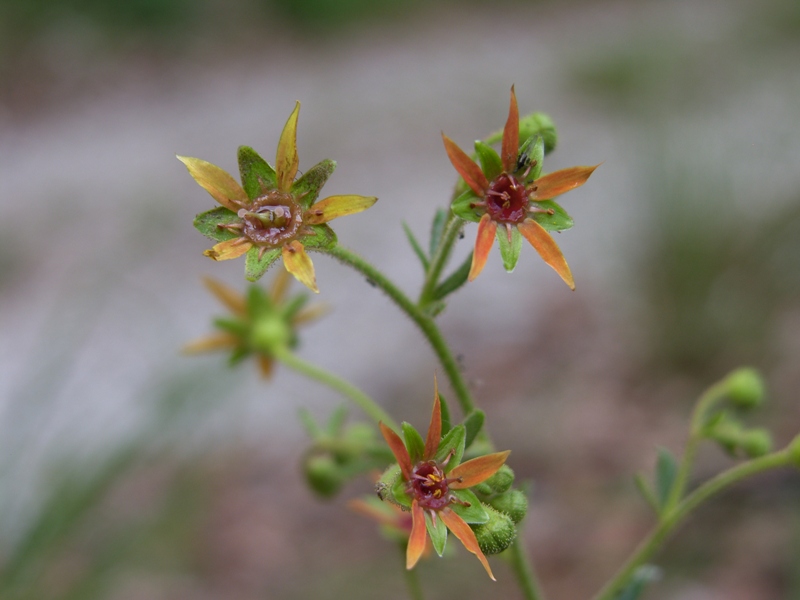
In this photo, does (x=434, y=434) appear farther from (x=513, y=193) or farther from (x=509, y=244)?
(x=513, y=193)

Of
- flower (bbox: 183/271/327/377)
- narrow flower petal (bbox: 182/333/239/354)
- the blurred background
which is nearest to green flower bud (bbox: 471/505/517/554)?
flower (bbox: 183/271/327/377)

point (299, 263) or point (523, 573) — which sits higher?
point (299, 263)

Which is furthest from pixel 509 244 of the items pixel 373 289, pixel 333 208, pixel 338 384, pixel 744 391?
pixel 373 289

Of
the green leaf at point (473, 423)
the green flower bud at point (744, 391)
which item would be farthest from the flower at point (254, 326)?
the green flower bud at point (744, 391)

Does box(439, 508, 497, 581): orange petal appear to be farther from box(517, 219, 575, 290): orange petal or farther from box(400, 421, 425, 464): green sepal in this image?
box(517, 219, 575, 290): orange petal

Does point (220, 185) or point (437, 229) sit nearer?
point (220, 185)

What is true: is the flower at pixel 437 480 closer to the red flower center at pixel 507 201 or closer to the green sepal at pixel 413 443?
Result: the green sepal at pixel 413 443
